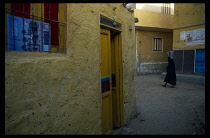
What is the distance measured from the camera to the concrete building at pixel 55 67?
1.53 meters

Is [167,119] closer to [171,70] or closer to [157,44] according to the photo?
[171,70]

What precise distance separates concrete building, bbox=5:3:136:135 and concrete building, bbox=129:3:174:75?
1149cm

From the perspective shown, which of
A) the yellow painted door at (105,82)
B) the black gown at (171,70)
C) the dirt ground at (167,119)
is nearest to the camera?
the yellow painted door at (105,82)

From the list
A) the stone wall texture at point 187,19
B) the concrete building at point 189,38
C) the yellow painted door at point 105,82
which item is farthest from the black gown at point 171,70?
the yellow painted door at point 105,82

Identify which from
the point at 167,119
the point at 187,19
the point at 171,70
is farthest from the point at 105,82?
the point at 187,19

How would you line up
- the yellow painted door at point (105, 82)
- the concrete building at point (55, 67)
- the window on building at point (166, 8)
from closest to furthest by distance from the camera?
1. the concrete building at point (55, 67)
2. the yellow painted door at point (105, 82)
3. the window on building at point (166, 8)

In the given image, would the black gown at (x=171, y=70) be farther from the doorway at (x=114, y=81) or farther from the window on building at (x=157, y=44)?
the window on building at (x=157, y=44)

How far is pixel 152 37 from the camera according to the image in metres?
15.3

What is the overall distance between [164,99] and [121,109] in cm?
313

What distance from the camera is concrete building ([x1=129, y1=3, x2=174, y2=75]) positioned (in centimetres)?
1377

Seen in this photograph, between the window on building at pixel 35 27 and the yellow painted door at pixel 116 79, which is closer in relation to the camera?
the window on building at pixel 35 27

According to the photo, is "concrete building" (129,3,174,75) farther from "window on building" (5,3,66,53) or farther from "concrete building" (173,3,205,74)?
"window on building" (5,3,66,53)

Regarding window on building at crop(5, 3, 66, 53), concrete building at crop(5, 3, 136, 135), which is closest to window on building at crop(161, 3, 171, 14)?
concrete building at crop(5, 3, 136, 135)
